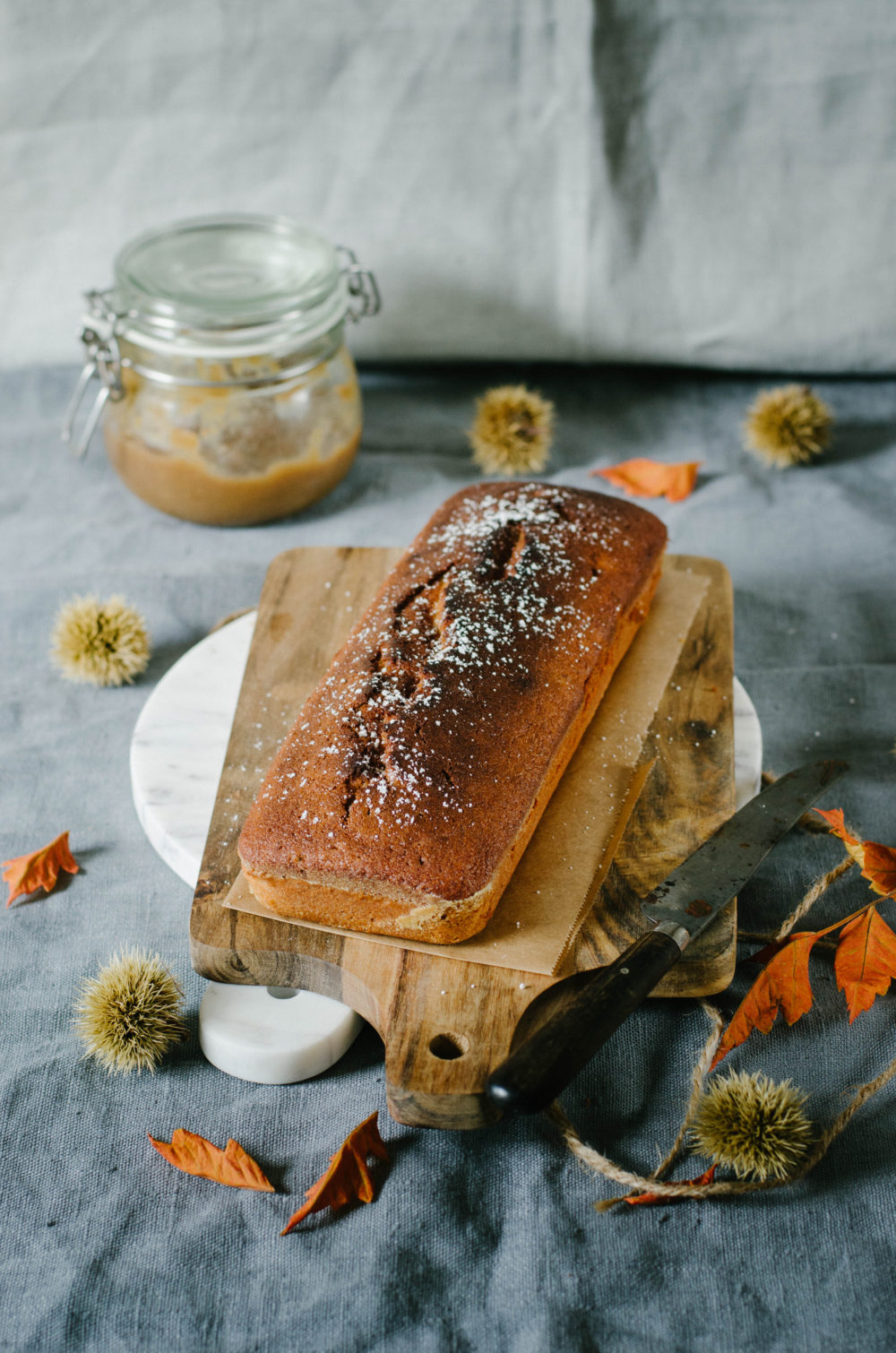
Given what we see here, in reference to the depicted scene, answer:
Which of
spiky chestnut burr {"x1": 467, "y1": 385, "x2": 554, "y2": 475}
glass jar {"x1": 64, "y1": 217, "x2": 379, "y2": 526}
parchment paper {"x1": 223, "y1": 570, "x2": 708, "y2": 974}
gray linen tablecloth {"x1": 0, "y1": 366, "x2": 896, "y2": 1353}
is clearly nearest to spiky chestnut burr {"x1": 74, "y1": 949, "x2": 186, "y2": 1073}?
gray linen tablecloth {"x1": 0, "y1": 366, "x2": 896, "y2": 1353}

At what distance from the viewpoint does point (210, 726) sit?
5.54ft

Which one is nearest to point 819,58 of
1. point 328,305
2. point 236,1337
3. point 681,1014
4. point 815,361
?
point 815,361

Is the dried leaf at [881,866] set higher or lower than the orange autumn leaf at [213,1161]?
higher

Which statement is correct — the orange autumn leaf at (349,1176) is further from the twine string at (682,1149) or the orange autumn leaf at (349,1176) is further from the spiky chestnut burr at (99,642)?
the spiky chestnut burr at (99,642)

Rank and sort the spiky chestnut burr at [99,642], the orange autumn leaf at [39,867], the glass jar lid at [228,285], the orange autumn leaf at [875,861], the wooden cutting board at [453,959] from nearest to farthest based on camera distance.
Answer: the wooden cutting board at [453,959], the orange autumn leaf at [875,861], the orange autumn leaf at [39,867], the spiky chestnut burr at [99,642], the glass jar lid at [228,285]

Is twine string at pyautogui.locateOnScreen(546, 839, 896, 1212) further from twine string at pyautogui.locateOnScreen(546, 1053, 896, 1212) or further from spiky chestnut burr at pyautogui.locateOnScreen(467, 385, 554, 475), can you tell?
spiky chestnut burr at pyautogui.locateOnScreen(467, 385, 554, 475)

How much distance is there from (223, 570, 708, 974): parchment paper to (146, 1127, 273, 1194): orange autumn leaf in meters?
0.26

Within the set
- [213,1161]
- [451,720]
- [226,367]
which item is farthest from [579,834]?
[226,367]

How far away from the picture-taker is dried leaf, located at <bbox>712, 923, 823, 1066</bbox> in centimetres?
135

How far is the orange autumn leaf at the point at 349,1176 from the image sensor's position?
120 centimetres

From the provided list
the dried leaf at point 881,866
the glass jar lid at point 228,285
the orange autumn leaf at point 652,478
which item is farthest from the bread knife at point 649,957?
the glass jar lid at point 228,285

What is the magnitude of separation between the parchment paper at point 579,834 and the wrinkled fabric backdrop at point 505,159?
1357mm

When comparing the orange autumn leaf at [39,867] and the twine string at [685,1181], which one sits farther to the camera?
the orange autumn leaf at [39,867]

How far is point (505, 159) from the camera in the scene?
2668mm
